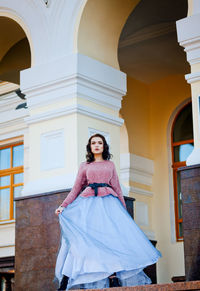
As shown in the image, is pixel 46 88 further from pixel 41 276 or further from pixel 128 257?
pixel 128 257

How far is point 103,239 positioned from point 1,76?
618cm

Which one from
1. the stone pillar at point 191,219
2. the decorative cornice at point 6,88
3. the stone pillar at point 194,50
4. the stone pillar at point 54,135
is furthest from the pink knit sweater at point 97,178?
the decorative cornice at point 6,88

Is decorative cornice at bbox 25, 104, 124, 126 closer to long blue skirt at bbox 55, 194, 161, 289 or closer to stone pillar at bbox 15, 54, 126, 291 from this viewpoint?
stone pillar at bbox 15, 54, 126, 291

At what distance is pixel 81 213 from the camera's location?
716cm

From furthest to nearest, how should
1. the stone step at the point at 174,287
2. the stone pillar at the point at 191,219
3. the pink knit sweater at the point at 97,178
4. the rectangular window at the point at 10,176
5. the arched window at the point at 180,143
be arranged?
1. the rectangular window at the point at 10,176
2. the arched window at the point at 180,143
3. the pink knit sweater at the point at 97,178
4. the stone pillar at the point at 191,219
5. the stone step at the point at 174,287

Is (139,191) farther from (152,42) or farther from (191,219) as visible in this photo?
(191,219)

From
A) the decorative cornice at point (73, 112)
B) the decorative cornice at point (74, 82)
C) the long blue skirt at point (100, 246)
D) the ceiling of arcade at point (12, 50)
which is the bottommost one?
the long blue skirt at point (100, 246)

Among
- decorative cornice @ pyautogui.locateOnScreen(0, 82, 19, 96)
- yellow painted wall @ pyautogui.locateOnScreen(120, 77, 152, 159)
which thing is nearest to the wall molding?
yellow painted wall @ pyautogui.locateOnScreen(120, 77, 152, 159)

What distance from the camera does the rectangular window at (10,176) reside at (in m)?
14.8

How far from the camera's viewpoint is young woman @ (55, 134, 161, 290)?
6758mm

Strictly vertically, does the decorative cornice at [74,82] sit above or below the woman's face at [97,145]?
above

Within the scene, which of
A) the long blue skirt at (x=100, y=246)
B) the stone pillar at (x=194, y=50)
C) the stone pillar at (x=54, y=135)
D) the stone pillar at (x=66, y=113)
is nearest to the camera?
the long blue skirt at (x=100, y=246)

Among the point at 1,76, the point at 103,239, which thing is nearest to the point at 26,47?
the point at 1,76

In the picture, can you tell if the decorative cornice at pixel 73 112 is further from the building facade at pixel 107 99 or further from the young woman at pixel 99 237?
the young woman at pixel 99 237
